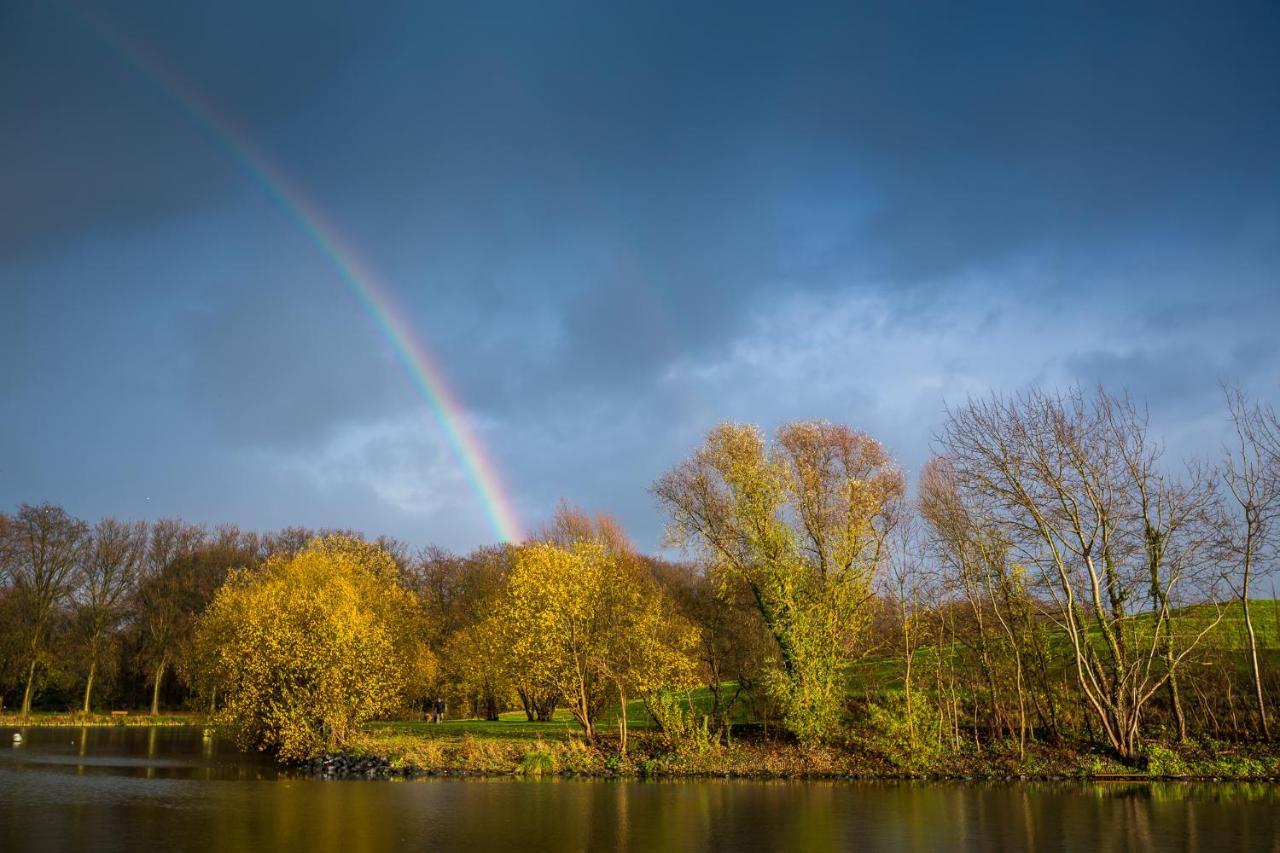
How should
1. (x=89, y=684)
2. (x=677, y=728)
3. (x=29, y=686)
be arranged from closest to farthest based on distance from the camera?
(x=677, y=728) → (x=29, y=686) → (x=89, y=684)

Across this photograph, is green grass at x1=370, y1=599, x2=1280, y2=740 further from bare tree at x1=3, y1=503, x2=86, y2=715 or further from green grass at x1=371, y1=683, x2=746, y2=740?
bare tree at x1=3, y1=503, x2=86, y2=715

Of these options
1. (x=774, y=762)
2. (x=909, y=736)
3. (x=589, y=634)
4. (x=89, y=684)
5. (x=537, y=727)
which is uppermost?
(x=589, y=634)

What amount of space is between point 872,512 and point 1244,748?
14.6 metres

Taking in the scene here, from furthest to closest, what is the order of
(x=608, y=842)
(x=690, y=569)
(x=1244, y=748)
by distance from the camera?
1. (x=690, y=569)
2. (x=1244, y=748)
3. (x=608, y=842)

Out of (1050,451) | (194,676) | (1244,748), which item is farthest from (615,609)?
(194,676)

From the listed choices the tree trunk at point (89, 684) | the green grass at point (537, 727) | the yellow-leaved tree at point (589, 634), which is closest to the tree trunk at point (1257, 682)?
the yellow-leaved tree at point (589, 634)

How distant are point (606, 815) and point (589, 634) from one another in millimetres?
14017

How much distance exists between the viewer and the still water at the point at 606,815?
1730cm

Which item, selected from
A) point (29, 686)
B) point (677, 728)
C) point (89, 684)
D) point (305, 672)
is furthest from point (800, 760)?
point (89, 684)

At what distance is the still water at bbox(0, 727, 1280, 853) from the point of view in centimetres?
1730

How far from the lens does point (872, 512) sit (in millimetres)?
36406

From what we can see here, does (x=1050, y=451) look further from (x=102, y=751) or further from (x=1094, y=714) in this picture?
(x=102, y=751)

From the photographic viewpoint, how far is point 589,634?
35219mm

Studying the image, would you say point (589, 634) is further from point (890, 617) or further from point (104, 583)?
point (104, 583)
